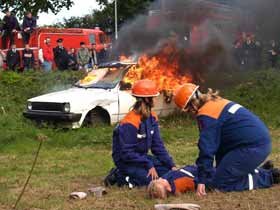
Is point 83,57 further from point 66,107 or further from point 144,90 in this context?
point 144,90

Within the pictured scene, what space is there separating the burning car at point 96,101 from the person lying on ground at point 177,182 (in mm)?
5829

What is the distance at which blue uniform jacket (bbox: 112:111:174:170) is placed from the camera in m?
7.21

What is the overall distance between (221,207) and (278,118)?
9126mm

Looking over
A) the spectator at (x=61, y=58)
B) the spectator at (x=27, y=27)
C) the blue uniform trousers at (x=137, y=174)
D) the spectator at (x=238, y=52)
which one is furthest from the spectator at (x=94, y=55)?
the blue uniform trousers at (x=137, y=174)

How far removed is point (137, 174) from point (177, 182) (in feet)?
1.97

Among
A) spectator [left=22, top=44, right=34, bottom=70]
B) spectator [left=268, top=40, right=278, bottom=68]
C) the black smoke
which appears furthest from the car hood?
spectator [left=268, top=40, right=278, bottom=68]

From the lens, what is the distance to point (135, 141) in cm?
727

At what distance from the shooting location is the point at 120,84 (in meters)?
13.5

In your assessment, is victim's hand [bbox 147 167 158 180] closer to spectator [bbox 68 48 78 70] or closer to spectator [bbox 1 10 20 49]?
spectator [bbox 68 48 78 70]

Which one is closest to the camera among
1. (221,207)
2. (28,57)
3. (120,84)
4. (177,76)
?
(221,207)

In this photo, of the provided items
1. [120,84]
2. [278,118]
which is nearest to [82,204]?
[120,84]

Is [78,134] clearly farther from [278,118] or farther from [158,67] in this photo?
[278,118]

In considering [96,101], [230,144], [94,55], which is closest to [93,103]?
[96,101]

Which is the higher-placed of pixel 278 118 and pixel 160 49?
pixel 160 49
